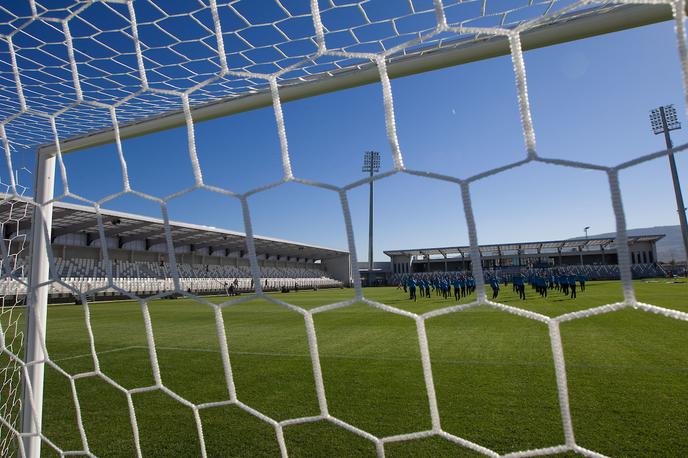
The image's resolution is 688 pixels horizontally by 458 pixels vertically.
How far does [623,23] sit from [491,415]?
5.73 ft

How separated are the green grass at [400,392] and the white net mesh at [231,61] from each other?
0.41 m

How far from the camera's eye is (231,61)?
5.06ft

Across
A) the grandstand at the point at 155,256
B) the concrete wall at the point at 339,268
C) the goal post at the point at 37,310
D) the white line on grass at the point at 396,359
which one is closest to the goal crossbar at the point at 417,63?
the goal post at the point at 37,310

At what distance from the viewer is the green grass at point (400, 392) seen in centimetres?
180

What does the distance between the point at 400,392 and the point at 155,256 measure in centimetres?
2545

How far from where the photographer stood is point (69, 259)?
20141 mm

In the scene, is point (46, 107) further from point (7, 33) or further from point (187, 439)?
point (187, 439)

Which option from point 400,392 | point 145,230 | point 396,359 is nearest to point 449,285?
point 396,359

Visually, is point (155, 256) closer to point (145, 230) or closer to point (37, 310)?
point (145, 230)

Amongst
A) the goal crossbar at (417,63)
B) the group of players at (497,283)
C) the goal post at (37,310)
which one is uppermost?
the goal crossbar at (417,63)

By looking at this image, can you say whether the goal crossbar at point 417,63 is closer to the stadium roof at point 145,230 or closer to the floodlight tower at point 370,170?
the stadium roof at point 145,230

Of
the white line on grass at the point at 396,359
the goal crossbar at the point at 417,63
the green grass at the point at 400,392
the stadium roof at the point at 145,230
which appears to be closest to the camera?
the goal crossbar at the point at 417,63

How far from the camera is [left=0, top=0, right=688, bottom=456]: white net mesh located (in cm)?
112

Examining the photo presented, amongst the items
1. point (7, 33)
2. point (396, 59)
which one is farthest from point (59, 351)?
point (396, 59)
